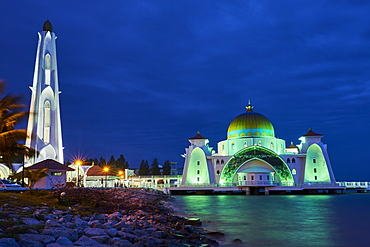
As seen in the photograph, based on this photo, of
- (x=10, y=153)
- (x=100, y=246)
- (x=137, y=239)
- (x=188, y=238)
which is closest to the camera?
(x=100, y=246)

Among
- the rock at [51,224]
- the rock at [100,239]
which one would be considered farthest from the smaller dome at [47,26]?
the rock at [100,239]

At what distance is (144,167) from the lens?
115250mm

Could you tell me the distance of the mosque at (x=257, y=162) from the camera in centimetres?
6006

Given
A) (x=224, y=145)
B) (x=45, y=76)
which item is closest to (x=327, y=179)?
(x=224, y=145)

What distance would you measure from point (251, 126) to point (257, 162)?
253 inches

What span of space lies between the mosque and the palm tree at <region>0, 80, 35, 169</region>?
131 ft

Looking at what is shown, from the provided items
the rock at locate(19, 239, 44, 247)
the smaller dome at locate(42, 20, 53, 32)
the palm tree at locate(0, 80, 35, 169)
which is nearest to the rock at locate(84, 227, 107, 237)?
the rock at locate(19, 239, 44, 247)

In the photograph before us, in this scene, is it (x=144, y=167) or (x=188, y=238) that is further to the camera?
(x=144, y=167)

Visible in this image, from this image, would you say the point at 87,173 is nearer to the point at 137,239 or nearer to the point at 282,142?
the point at 282,142

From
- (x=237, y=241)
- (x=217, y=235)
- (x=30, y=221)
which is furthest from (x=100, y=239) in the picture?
(x=217, y=235)

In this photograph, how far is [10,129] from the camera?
2361cm

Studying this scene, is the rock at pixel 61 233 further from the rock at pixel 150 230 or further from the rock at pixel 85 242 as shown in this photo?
the rock at pixel 150 230

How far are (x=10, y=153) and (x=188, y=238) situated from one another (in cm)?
1581

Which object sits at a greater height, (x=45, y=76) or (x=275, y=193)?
(x=45, y=76)
